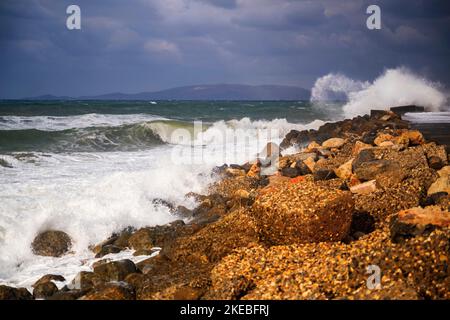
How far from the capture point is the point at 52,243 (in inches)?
299

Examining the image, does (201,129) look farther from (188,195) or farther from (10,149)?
(188,195)

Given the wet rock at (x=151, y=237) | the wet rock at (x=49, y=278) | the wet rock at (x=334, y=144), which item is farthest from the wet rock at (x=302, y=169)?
the wet rock at (x=49, y=278)

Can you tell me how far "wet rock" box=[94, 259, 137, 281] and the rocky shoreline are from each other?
0.04 ft

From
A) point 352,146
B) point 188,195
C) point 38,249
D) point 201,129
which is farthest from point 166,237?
point 201,129

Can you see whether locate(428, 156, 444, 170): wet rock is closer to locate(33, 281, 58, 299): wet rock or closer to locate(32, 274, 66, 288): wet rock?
locate(32, 274, 66, 288): wet rock

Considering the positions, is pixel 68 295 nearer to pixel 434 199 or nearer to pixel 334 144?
pixel 434 199

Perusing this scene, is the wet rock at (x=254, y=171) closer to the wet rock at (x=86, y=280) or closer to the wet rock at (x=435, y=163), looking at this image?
the wet rock at (x=435, y=163)

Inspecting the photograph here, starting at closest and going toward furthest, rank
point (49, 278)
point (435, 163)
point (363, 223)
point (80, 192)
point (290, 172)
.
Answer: point (49, 278), point (363, 223), point (435, 163), point (80, 192), point (290, 172)

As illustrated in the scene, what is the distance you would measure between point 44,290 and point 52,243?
1.99 m

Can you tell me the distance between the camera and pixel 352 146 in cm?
1217

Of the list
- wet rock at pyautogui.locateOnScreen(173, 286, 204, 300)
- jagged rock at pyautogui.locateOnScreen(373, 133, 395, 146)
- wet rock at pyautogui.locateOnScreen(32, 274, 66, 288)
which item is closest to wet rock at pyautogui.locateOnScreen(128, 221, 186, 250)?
wet rock at pyautogui.locateOnScreen(32, 274, 66, 288)

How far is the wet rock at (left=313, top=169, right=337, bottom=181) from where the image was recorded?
9.03 m

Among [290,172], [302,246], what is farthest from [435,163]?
[302,246]

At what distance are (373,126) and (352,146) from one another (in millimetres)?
4273
